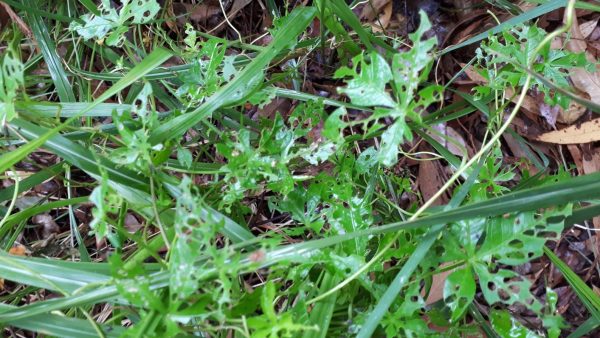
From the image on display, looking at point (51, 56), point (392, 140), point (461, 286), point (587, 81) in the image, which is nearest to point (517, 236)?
point (461, 286)

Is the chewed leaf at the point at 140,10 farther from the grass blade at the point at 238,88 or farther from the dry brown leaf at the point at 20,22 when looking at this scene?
the dry brown leaf at the point at 20,22

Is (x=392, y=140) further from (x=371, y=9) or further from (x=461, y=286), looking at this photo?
(x=371, y=9)

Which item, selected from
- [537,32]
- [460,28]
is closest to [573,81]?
[460,28]

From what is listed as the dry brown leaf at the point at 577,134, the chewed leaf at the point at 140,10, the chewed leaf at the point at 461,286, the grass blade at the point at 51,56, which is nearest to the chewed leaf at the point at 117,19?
the chewed leaf at the point at 140,10

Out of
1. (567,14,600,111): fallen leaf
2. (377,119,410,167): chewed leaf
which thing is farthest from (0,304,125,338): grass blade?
(567,14,600,111): fallen leaf

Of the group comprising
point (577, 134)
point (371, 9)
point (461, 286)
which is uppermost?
point (371, 9)

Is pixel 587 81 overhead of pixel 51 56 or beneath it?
beneath

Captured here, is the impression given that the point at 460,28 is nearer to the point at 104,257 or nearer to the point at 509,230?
the point at 509,230

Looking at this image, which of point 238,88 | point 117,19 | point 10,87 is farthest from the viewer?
point 117,19

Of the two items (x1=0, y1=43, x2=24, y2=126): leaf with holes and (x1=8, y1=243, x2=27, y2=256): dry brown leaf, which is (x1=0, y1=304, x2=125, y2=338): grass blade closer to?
(x1=0, y1=43, x2=24, y2=126): leaf with holes

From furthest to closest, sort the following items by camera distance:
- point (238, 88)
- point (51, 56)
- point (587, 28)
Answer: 1. point (587, 28)
2. point (51, 56)
3. point (238, 88)
